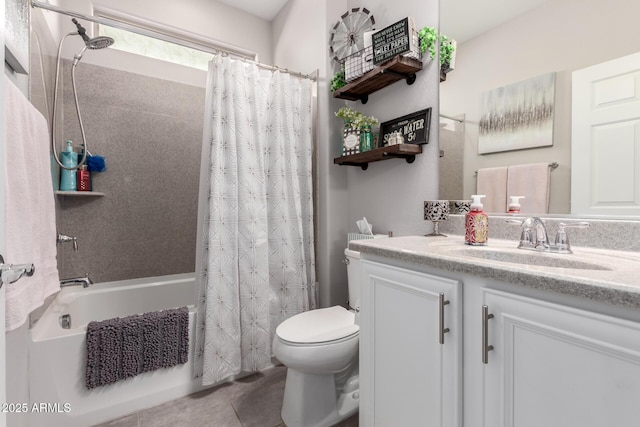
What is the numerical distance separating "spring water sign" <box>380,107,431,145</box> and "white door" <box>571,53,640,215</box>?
0.62 metres

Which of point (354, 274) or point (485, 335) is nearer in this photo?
point (485, 335)

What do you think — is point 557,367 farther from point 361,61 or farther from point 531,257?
point 361,61

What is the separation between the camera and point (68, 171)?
6.36ft

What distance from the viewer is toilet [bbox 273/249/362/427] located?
133cm

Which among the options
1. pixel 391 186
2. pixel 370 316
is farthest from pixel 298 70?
pixel 370 316

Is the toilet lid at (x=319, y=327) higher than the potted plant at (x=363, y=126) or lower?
lower

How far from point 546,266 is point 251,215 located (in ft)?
4.82

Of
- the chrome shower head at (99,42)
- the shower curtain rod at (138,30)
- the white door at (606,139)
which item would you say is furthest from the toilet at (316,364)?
the chrome shower head at (99,42)

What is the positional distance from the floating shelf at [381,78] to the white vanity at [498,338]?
1019 millimetres

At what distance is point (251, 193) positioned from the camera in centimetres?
182

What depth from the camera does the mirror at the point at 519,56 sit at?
1015mm

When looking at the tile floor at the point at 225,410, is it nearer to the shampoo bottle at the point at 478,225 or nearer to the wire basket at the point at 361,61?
the shampoo bottle at the point at 478,225

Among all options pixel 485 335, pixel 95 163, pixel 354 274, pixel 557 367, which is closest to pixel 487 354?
pixel 485 335

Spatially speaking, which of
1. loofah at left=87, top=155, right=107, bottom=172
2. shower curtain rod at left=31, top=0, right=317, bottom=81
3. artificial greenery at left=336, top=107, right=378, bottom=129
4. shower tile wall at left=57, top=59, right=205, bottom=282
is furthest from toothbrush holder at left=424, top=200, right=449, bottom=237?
loofah at left=87, top=155, right=107, bottom=172
